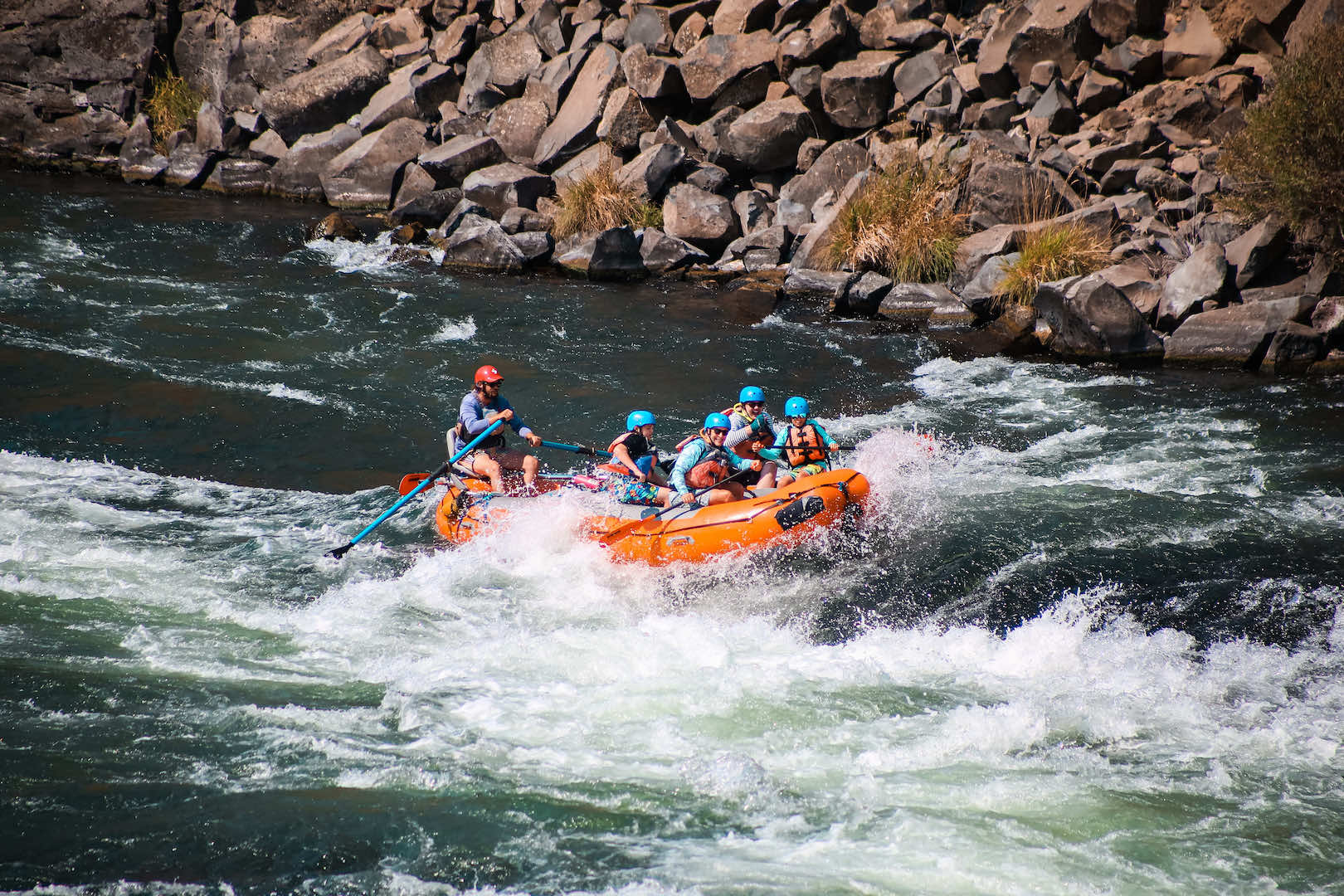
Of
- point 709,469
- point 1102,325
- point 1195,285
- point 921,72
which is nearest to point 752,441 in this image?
point 709,469

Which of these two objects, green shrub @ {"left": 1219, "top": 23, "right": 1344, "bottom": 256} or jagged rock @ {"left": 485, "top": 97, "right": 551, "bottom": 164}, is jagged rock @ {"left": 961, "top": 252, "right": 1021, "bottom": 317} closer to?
green shrub @ {"left": 1219, "top": 23, "right": 1344, "bottom": 256}

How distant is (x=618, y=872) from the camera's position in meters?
4.22

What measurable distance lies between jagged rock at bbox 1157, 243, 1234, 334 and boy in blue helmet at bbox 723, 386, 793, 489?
5.89 m

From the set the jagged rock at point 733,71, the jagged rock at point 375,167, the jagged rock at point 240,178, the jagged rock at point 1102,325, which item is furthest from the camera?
the jagged rock at point 240,178

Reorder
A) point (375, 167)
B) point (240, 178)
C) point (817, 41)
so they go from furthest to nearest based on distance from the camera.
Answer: point (240, 178) → point (375, 167) → point (817, 41)

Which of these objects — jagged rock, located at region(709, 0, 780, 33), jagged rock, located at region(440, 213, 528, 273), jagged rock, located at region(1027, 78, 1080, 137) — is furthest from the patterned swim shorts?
jagged rock, located at region(709, 0, 780, 33)

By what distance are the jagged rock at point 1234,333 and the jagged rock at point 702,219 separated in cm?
705

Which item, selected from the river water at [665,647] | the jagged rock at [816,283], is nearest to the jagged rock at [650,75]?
the jagged rock at [816,283]

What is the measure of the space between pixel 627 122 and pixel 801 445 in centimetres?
1163

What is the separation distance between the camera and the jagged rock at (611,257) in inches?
617

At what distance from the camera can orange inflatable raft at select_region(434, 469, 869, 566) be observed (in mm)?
7277

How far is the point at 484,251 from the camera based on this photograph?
16.2 m

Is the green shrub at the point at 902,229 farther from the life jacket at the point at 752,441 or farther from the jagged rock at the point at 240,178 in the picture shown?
the jagged rock at the point at 240,178

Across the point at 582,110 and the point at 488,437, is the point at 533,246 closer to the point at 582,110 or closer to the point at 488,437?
the point at 582,110
